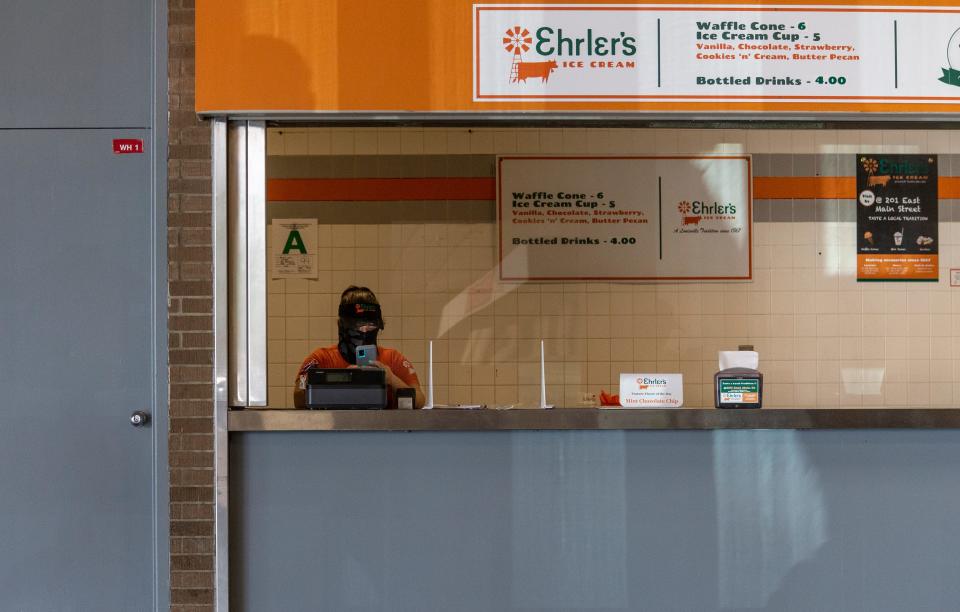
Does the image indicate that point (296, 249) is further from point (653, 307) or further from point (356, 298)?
point (653, 307)

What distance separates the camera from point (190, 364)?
364cm

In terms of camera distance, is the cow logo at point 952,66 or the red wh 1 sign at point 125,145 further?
the red wh 1 sign at point 125,145

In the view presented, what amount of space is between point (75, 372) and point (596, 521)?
2069mm

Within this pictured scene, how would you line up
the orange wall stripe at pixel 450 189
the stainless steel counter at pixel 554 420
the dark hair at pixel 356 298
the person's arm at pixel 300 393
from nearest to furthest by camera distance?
the stainless steel counter at pixel 554 420 → the person's arm at pixel 300 393 → the dark hair at pixel 356 298 → the orange wall stripe at pixel 450 189

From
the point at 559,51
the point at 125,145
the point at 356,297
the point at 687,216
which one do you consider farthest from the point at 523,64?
the point at 687,216

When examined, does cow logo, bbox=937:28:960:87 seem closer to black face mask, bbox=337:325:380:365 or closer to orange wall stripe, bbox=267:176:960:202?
orange wall stripe, bbox=267:176:960:202

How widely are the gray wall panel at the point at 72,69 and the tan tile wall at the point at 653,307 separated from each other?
1.85 m

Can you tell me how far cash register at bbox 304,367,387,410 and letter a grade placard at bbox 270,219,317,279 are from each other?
192 cm

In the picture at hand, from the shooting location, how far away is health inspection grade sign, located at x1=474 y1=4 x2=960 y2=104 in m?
3.55

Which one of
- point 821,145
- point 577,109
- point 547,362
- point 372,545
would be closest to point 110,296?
point 372,545

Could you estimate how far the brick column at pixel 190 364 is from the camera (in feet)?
11.8

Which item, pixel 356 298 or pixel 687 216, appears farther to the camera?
pixel 687 216

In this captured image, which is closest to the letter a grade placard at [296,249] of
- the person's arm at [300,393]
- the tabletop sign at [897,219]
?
the person's arm at [300,393]

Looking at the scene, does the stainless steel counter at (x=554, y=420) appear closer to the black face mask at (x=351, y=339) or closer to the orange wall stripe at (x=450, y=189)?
the black face mask at (x=351, y=339)
